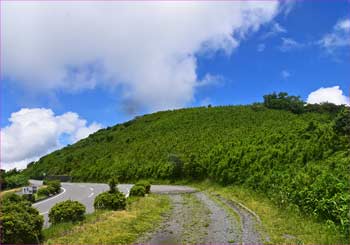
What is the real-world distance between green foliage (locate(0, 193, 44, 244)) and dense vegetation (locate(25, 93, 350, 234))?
353 inches

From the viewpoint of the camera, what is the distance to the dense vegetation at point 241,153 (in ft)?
61.9

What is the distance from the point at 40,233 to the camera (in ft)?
42.5

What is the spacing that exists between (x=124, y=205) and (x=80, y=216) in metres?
4.40

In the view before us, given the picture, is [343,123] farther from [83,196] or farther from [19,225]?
[19,225]

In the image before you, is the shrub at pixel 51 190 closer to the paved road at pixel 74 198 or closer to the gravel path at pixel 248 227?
the paved road at pixel 74 198

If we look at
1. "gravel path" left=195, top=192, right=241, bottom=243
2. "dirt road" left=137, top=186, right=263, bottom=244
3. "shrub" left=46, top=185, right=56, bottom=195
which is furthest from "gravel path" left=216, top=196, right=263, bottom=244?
"shrub" left=46, top=185, right=56, bottom=195

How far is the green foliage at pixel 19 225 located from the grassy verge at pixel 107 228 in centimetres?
59

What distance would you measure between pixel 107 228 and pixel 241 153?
2505 cm

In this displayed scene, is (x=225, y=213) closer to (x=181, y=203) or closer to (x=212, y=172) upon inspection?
(x=181, y=203)

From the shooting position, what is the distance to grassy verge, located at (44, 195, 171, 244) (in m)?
13.1

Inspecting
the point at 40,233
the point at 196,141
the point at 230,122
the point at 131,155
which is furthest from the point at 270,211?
the point at 230,122

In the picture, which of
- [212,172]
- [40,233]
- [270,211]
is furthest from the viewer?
[212,172]

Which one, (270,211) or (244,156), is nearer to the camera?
(270,211)

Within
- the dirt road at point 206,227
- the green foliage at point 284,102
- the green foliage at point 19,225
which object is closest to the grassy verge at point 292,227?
the dirt road at point 206,227
